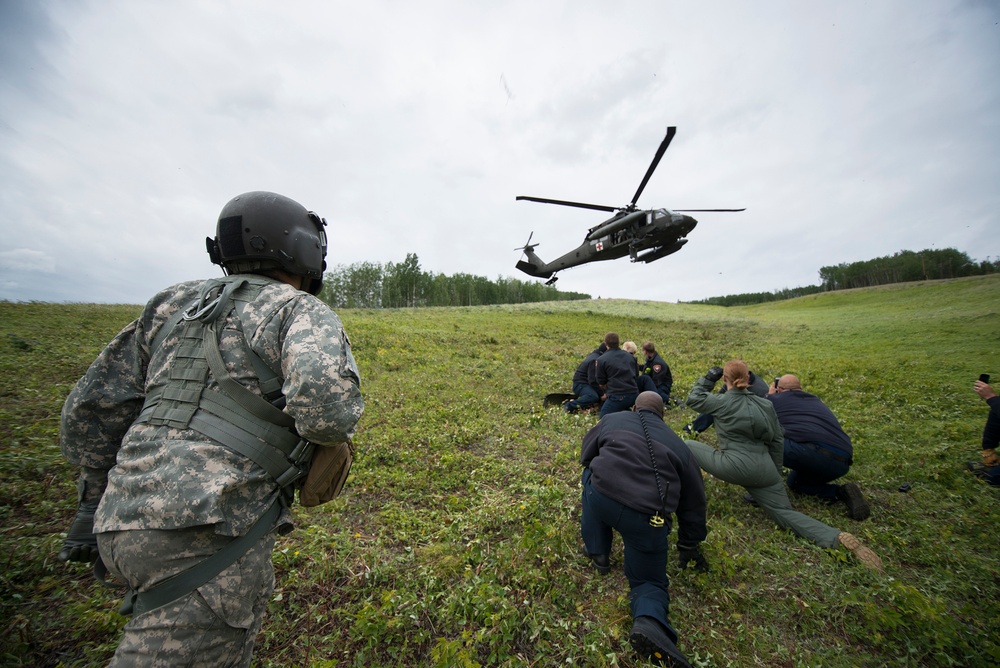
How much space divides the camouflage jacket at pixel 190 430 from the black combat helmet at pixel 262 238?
22 cm

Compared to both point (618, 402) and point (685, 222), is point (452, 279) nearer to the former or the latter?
point (685, 222)

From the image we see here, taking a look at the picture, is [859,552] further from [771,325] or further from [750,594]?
[771,325]

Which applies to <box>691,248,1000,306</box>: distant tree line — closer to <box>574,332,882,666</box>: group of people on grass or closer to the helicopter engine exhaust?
the helicopter engine exhaust

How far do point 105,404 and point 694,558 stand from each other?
17.0 feet

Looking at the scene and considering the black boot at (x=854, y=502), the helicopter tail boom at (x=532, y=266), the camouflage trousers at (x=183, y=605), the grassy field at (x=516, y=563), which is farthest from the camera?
the helicopter tail boom at (x=532, y=266)

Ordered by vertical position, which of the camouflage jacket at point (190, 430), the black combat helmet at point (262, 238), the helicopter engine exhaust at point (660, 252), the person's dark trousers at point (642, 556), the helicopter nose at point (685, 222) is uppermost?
the helicopter nose at point (685, 222)

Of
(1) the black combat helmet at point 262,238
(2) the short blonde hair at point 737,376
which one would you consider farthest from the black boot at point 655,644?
(1) the black combat helmet at point 262,238

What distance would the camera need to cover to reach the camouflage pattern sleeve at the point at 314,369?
2.05 m

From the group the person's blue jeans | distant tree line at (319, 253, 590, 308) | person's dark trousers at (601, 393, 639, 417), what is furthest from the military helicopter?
distant tree line at (319, 253, 590, 308)

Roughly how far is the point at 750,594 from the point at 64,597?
20.7ft

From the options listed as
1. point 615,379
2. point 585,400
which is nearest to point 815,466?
point 615,379

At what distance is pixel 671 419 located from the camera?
9797 mm

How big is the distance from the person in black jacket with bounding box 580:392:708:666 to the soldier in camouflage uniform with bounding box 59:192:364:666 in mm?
2781

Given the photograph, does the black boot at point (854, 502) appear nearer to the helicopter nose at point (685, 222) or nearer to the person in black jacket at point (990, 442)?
Result: the person in black jacket at point (990, 442)
